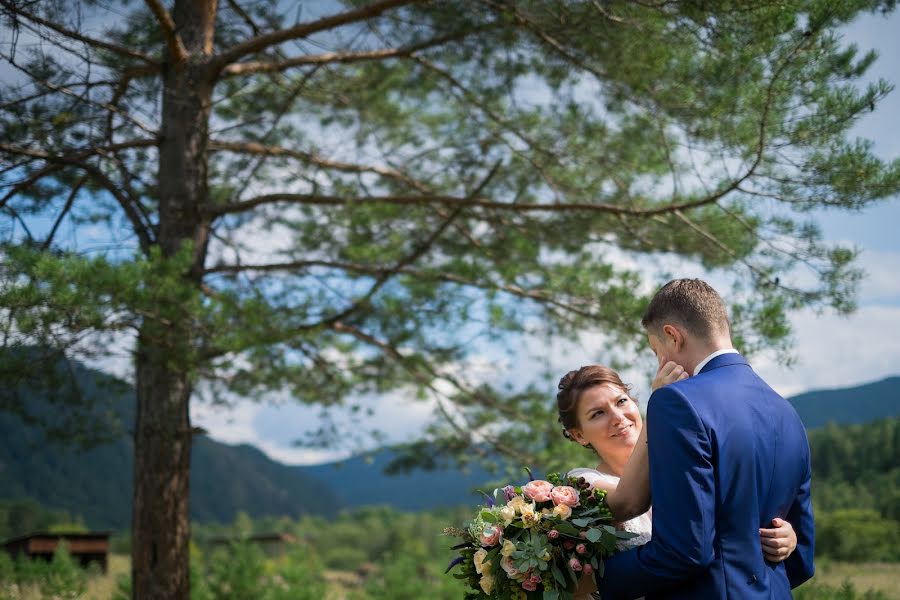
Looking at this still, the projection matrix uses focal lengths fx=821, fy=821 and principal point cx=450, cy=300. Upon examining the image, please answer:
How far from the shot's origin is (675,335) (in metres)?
2.26

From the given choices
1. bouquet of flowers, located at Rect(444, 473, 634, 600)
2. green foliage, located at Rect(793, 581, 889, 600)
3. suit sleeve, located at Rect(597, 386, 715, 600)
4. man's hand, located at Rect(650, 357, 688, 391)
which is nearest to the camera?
suit sleeve, located at Rect(597, 386, 715, 600)

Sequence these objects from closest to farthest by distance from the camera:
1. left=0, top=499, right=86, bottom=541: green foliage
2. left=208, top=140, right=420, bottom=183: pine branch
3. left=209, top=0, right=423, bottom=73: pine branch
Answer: left=209, top=0, right=423, bottom=73: pine branch → left=208, top=140, right=420, bottom=183: pine branch → left=0, top=499, right=86, bottom=541: green foliage

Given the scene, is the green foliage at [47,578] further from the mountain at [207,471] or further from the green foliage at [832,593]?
the green foliage at [832,593]

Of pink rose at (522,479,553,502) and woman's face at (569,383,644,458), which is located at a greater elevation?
woman's face at (569,383,644,458)

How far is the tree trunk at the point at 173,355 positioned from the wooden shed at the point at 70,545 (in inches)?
347

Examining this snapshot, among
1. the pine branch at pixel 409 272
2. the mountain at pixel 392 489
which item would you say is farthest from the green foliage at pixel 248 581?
the mountain at pixel 392 489

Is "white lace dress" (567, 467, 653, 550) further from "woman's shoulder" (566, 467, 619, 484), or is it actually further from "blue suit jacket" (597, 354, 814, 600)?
"blue suit jacket" (597, 354, 814, 600)

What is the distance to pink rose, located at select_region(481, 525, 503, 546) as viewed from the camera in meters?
2.42

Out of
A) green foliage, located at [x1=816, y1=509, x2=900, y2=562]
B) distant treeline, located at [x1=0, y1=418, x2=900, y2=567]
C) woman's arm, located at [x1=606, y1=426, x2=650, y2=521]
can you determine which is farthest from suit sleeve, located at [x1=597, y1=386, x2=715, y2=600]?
green foliage, located at [x1=816, y1=509, x2=900, y2=562]

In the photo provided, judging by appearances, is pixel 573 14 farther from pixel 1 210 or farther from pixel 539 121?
pixel 1 210

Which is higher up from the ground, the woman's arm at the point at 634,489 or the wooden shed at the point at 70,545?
the woman's arm at the point at 634,489

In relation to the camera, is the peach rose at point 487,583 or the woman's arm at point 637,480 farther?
the peach rose at point 487,583

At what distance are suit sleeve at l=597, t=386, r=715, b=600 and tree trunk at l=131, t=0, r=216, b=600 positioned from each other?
4621 mm

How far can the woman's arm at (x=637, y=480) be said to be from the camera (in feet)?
7.22
